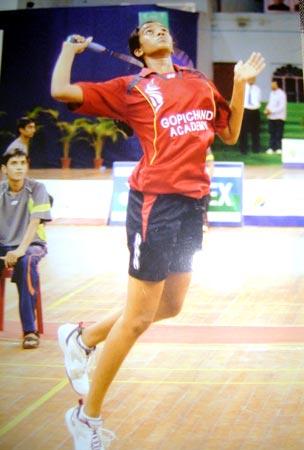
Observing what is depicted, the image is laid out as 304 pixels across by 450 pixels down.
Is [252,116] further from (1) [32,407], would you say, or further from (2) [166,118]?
(2) [166,118]

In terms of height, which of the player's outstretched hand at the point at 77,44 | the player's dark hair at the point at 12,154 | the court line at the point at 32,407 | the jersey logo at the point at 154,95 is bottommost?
the court line at the point at 32,407

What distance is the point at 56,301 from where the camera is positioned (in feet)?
19.5

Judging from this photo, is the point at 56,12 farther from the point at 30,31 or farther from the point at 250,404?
the point at 250,404

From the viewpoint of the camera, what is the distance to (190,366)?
4.42m

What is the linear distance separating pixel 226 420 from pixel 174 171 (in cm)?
96

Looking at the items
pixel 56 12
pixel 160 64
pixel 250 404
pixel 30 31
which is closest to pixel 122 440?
pixel 250 404

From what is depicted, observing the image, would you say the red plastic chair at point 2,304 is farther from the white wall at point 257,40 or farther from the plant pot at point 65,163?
the plant pot at point 65,163

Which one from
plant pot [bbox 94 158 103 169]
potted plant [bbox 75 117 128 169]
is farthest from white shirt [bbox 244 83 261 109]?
plant pot [bbox 94 158 103 169]

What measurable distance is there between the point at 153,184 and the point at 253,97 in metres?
6.39

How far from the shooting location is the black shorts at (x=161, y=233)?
328cm

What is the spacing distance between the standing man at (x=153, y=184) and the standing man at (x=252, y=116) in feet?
18.2

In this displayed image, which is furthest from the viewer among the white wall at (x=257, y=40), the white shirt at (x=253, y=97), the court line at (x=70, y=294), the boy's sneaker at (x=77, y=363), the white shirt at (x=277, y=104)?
the white shirt at (x=253, y=97)

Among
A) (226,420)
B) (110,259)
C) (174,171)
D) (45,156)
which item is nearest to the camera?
(174,171)

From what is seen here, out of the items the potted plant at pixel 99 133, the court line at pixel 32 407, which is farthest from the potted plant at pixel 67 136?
the court line at pixel 32 407
